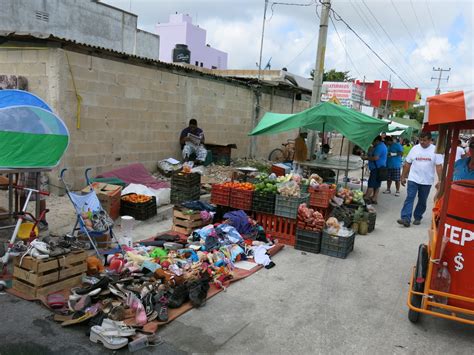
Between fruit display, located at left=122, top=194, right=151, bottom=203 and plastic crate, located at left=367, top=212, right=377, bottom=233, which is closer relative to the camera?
fruit display, located at left=122, top=194, right=151, bottom=203

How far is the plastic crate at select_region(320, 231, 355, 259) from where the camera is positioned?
6820mm

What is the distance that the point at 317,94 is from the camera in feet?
49.1

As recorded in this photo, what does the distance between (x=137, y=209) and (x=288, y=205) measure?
3049 millimetres

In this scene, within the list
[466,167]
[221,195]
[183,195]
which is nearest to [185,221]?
[221,195]

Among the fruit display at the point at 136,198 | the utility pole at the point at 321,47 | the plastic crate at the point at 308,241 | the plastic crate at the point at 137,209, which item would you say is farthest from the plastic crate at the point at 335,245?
the utility pole at the point at 321,47

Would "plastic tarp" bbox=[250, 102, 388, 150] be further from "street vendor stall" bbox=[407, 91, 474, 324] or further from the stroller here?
"street vendor stall" bbox=[407, 91, 474, 324]

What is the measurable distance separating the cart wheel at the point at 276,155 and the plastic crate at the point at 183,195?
973 cm

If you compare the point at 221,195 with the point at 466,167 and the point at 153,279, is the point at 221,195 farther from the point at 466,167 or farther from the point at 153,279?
the point at 466,167

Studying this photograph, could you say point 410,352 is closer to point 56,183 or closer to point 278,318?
point 278,318

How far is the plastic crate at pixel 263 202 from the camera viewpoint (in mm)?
7402

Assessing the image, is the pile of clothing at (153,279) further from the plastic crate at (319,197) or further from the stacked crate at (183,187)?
the stacked crate at (183,187)

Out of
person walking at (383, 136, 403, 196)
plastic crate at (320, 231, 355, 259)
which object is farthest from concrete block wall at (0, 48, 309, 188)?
person walking at (383, 136, 403, 196)

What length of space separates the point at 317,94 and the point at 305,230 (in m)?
9.06

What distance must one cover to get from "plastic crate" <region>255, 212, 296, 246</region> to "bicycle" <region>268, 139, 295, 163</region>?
10.7 meters
